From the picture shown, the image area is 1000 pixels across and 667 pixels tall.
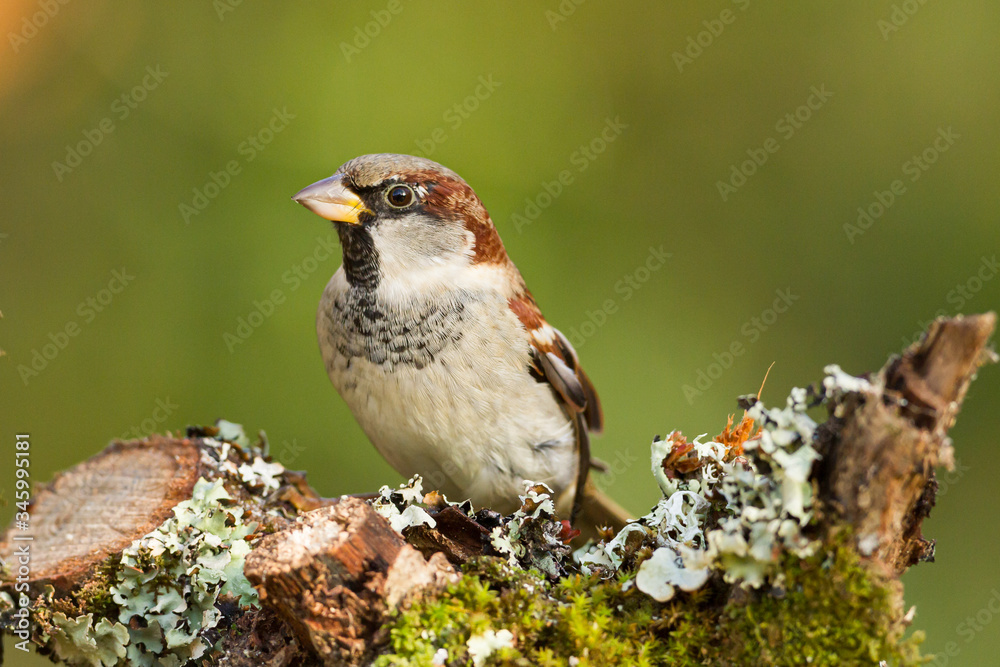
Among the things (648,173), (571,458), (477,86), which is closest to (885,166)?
(648,173)

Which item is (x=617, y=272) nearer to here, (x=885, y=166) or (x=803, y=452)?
(x=885, y=166)

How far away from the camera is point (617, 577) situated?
1956mm

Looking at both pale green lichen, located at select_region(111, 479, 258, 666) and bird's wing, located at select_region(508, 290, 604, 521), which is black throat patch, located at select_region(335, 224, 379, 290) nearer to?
bird's wing, located at select_region(508, 290, 604, 521)

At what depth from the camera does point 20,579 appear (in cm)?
246

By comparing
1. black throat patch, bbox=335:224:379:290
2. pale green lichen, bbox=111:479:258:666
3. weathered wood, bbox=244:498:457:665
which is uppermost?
black throat patch, bbox=335:224:379:290

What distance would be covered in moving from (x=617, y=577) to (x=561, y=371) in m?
1.41

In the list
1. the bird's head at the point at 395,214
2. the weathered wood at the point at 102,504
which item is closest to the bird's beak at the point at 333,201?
the bird's head at the point at 395,214

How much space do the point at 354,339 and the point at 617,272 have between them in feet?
7.55

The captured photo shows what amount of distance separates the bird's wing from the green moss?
4.61ft

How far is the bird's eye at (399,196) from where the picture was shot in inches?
121

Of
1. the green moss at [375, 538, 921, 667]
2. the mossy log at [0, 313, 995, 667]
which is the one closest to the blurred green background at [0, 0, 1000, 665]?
the mossy log at [0, 313, 995, 667]

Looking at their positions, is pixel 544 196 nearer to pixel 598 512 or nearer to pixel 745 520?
pixel 598 512

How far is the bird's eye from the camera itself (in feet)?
10.1

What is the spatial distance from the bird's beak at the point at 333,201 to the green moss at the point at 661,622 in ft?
5.22
